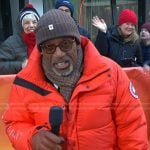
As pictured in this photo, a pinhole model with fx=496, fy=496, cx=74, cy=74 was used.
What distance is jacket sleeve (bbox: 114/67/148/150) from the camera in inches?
100

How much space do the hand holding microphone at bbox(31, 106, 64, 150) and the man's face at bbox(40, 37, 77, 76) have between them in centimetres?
31

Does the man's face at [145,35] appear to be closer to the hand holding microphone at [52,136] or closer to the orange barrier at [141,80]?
the orange barrier at [141,80]

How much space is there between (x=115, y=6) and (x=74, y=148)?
7.33 meters

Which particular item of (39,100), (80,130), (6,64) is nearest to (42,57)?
(39,100)

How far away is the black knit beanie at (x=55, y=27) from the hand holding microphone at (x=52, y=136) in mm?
418

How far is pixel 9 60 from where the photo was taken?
189 inches

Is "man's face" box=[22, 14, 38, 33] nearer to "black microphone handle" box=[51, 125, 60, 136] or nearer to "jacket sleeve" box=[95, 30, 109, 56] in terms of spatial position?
"jacket sleeve" box=[95, 30, 109, 56]

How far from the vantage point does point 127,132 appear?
2.57m

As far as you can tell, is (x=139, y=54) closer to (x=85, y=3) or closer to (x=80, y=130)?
(x=80, y=130)

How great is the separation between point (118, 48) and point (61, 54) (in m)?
3.17

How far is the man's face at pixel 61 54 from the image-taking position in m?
2.51

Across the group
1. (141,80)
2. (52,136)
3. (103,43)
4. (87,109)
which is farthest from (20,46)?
(52,136)

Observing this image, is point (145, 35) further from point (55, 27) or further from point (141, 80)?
point (55, 27)

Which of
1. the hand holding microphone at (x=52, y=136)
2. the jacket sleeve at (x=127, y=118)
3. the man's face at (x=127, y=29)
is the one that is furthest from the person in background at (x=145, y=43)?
the hand holding microphone at (x=52, y=136)
